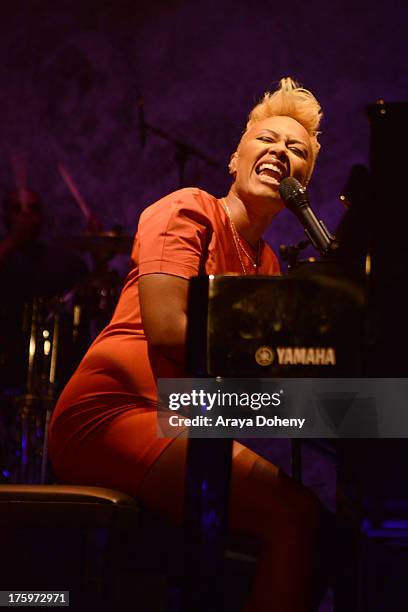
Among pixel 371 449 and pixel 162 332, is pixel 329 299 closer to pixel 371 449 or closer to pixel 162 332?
pixel 371 449

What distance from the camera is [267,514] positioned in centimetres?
126

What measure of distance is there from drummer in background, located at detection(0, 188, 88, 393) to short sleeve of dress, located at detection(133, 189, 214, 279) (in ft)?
6.99

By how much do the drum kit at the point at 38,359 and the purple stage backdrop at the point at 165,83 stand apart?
0.88m

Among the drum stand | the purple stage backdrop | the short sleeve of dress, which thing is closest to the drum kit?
the drum stand

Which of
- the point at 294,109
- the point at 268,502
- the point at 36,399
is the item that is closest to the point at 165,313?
the point at 268,502

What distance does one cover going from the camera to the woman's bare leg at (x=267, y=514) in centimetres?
120

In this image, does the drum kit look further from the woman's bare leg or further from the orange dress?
the woman's bare leg

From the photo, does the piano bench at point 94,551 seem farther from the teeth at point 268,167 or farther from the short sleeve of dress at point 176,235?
the teeth at point 268,167

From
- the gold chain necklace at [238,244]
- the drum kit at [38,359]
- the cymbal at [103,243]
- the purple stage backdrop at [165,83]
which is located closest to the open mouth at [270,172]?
the gold chain necklace at [238,244]

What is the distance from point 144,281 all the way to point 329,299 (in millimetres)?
458

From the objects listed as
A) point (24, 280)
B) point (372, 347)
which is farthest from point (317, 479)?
point (372, 347)

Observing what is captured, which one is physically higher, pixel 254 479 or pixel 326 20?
pixel 326 20

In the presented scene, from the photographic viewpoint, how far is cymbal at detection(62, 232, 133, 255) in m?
3.64

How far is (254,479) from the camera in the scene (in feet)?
4.25
